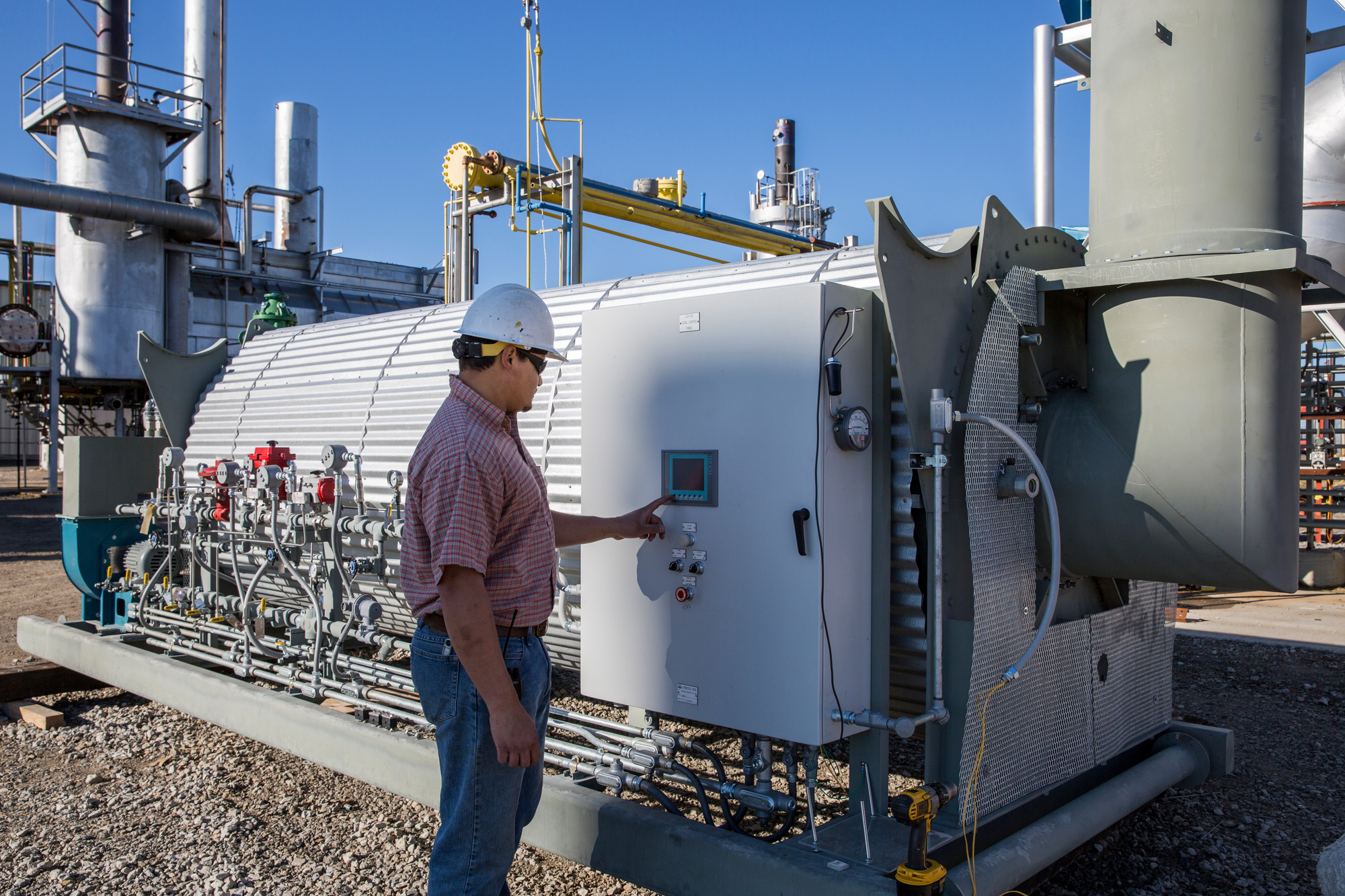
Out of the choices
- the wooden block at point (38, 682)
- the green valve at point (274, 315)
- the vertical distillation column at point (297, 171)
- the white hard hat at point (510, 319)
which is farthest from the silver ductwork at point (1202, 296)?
the vertical distillation column at point (297, 171)

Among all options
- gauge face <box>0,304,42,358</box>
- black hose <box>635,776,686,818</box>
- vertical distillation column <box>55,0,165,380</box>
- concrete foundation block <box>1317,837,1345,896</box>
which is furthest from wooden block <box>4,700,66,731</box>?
gauge face <box>0,304,42,358</box>

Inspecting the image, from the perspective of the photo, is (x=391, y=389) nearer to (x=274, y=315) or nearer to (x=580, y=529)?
(x=580, y=529)

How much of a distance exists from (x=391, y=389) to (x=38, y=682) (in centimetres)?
314

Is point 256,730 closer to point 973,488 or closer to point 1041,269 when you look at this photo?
point 973,488

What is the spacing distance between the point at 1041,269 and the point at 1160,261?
54 centimetres

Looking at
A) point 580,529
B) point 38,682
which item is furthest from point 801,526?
point 38,682

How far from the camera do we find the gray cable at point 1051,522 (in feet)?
9.79

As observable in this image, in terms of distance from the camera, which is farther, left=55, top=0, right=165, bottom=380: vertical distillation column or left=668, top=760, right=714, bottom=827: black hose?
left=55, top=0, right=165, bottom=380: vertical distillation column

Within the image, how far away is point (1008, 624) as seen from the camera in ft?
10.9

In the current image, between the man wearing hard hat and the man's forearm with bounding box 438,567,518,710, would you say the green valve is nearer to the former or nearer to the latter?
the man wearing hard hat

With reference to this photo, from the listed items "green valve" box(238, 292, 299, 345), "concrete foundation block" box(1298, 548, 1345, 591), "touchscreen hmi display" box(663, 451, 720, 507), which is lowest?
"concrete foundation block" box(1298, 548, 1345, 591)

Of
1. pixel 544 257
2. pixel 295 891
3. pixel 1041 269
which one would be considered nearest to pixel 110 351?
pixel 544 257

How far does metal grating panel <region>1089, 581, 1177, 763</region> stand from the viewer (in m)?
3.85

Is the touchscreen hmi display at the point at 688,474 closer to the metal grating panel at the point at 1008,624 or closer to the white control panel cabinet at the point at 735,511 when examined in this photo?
the white control panel cabinet at the point at 735,511
